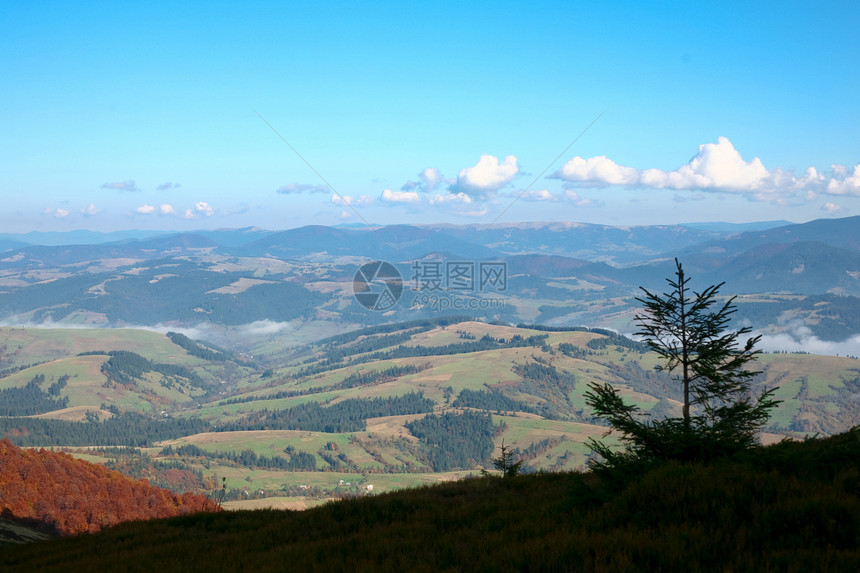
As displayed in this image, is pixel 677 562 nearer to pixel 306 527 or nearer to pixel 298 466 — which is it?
pixel 306 527

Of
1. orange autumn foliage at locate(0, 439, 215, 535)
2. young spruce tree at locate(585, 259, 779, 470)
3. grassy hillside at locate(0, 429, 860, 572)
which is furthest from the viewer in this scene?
orange autumn foliage at locate(0, 439, 215, 535)

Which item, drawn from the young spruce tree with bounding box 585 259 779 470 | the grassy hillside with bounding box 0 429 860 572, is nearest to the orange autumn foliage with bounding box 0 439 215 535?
the grassy hillside with bounding box 0 429 860 572

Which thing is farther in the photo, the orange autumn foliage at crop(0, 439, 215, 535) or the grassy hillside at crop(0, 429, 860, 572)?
the orange autumn foliage at crop(0, 439, 215, 535)

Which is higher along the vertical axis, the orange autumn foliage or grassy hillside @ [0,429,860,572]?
grassy hillside @ [0,429,860,572]

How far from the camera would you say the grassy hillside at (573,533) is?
7.24 meters

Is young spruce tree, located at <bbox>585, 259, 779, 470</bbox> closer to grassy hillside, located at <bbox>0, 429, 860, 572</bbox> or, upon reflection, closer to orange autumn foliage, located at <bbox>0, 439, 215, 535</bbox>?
grassy hillside, located at <bbox>0, 429, 860, 572</bbox>

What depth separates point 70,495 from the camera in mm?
44250

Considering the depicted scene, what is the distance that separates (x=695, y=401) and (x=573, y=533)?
8157mm

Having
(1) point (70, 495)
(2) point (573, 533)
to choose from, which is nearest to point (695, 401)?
(2) point (573, 533)

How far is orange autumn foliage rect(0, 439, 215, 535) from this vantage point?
37.9 metres

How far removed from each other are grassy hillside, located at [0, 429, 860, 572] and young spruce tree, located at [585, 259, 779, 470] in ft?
3.12

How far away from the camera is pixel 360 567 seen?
8.34 metres

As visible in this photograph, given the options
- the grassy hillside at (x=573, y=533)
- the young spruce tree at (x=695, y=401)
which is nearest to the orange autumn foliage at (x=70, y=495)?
the grassy hillside at (x=573, y=533)

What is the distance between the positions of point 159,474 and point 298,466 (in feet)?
170
